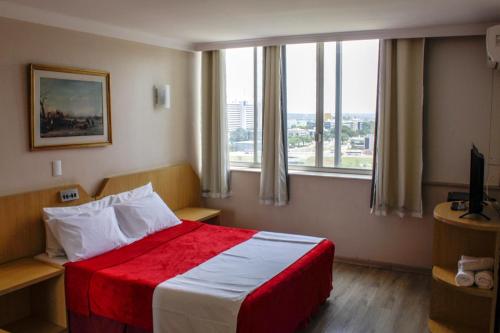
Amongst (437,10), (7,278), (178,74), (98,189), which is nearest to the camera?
(7,278)

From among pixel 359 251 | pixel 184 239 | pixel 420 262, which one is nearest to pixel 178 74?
pixel 184 239

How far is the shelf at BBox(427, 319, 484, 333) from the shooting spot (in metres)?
3.21

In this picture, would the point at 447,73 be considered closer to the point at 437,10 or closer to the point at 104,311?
the point at 437,10

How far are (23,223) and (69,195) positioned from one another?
17.6 inches

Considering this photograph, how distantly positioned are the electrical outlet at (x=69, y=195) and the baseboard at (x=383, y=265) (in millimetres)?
2711

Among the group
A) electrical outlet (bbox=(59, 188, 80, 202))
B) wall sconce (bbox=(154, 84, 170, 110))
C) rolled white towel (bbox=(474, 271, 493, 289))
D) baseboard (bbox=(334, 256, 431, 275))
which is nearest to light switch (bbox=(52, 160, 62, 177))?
electrical outlet (bbox=(59, 188, 80, 202))

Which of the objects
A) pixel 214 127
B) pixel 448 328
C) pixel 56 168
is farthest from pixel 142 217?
pixel 448 328

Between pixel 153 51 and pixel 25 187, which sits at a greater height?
pixel 153 51

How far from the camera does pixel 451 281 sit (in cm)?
306

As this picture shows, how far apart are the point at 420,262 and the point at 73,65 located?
3.69m

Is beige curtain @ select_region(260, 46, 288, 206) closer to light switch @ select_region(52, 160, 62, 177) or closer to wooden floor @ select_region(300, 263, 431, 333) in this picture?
wooden floor @ select_region(300, 263, 431, 333)

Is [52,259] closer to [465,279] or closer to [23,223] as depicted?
[23,223]

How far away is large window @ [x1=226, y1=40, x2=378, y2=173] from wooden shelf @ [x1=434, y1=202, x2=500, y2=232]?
5.32 feet

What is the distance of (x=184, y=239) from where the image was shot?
399 cm
